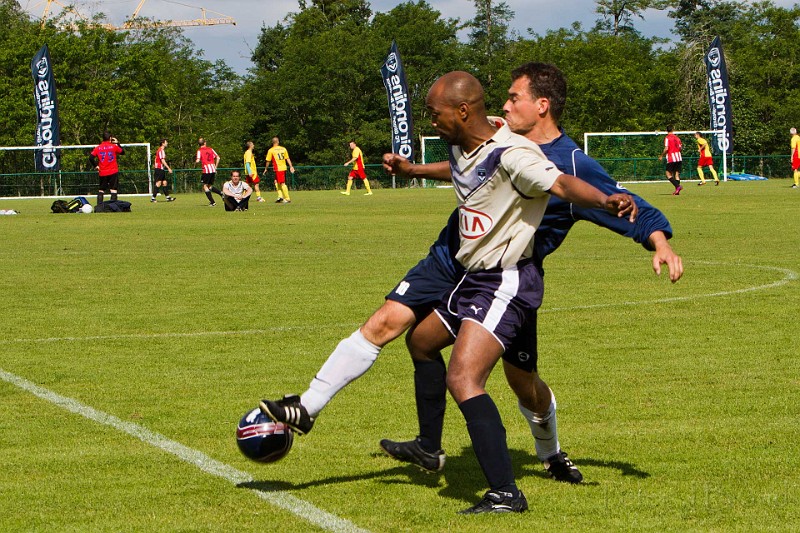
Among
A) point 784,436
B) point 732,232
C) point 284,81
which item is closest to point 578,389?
point 784,436

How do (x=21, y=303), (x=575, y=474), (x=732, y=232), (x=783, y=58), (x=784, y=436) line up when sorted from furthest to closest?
(x=783, y=58) < (x=732, y=232) < (x=21, y=303) < (x=784, y=436) < (x=575, y=474)

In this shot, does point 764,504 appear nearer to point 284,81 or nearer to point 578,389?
point 578,389

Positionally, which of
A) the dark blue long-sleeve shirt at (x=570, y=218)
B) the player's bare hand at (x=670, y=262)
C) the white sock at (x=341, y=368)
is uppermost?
the dark blue long-sleeve shirt at (x=570, y=218)

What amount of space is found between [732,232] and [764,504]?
16.5 metres

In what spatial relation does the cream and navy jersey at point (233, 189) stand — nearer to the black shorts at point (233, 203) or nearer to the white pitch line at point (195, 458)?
the black shorts at point (233, 203)

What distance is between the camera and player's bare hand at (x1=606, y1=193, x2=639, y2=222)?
443 centimetres

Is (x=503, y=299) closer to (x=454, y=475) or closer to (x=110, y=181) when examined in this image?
(x=454, y=475)

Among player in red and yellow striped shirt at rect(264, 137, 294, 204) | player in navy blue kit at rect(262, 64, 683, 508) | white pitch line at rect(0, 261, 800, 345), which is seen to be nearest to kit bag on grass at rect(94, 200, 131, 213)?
player in red and yellow striped shirt at rect(264, 137, 294, 204)

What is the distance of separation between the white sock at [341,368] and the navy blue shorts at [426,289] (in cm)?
25

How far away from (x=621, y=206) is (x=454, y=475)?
1.71 m

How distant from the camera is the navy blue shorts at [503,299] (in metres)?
4.87

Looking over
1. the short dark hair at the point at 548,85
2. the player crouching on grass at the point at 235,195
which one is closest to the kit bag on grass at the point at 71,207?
the player crouching on grass at the point at 235,195

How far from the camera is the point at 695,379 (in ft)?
25.3

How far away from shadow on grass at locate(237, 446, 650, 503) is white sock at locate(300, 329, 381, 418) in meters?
0.45
